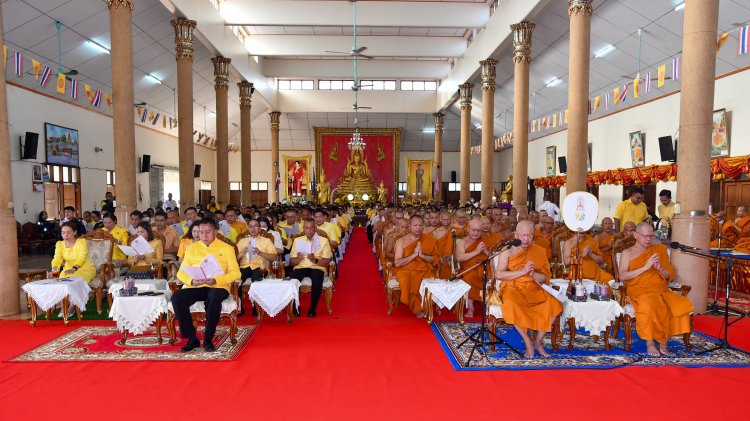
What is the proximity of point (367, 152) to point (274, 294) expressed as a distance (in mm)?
25479

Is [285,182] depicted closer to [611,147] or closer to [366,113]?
[366,113]

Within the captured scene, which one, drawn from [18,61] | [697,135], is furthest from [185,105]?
[697,135]

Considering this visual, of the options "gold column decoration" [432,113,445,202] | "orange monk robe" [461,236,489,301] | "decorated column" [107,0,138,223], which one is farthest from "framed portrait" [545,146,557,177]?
"decorated column" [107,0,138,223]

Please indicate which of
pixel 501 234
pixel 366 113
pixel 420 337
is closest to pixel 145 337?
pixel 420 337

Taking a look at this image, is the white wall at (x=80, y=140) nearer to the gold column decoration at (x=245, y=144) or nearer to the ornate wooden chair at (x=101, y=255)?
the gold column decoration at (x=245, y=144)

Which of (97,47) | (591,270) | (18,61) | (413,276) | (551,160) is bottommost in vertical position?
(413,276)

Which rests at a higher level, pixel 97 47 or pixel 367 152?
pixel 97 47

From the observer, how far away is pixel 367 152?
30875 millimetres

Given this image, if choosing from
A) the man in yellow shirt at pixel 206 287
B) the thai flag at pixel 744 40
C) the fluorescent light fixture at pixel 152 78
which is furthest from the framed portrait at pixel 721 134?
the fluorescent light fixture at pixel 152 78

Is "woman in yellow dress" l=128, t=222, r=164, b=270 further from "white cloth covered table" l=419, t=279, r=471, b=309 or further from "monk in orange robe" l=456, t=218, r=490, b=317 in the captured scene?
"monk in orange robe" l=456, t=218, r=490, b=317

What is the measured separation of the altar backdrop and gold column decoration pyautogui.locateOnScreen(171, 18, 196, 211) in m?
18.3

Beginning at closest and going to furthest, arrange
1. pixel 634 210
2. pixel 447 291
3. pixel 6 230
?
pixel 447 291 → pixel 6 230 → pixel 634 210

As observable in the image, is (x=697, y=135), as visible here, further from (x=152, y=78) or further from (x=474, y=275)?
(x=152, y=78)

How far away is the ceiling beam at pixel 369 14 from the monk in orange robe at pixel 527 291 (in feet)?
45.3
